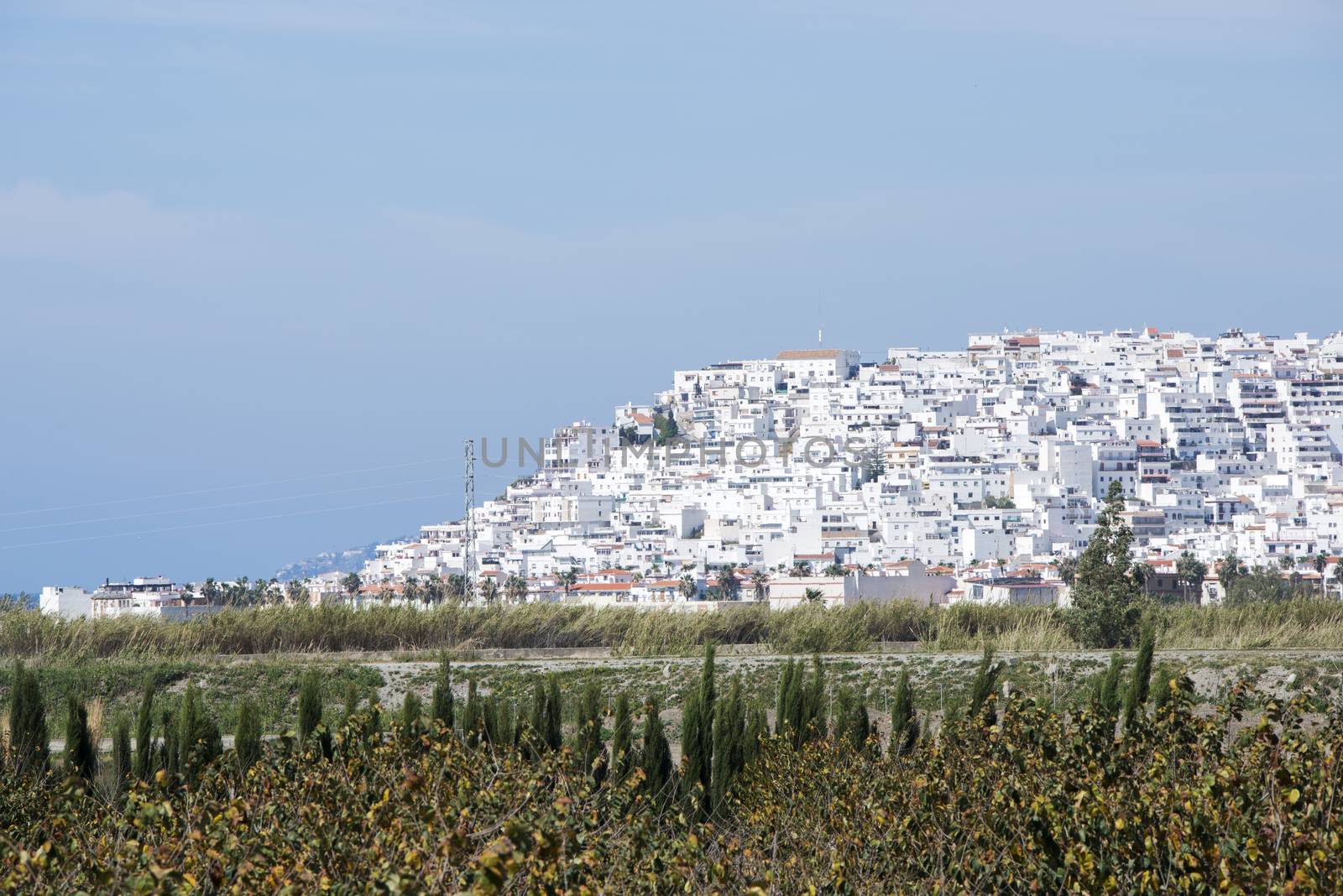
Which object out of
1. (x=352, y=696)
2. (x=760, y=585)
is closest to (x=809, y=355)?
(x=760, y=585)

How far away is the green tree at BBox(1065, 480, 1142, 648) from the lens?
1972 cm

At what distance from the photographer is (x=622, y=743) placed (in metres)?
11.0

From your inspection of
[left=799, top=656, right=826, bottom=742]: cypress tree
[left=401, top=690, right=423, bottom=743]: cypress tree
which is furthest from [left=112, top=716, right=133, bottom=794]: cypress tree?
[left=799, top=656, right=826, bottom=742]: cypress tree

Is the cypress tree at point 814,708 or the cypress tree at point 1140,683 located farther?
the cypress tree at point 814,708

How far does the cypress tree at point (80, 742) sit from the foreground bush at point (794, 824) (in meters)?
1.87

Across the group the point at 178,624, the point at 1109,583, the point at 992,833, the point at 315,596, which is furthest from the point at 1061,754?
the point at 315,596

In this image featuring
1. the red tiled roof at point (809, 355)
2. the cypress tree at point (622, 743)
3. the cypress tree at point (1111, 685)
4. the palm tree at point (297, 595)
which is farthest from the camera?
the red tiled roof at point (809, 355)

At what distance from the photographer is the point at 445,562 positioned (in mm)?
104000

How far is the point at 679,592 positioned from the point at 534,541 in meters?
31.0

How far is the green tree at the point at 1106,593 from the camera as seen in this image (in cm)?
1972

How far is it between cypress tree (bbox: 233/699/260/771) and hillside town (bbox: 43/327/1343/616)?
49906mm

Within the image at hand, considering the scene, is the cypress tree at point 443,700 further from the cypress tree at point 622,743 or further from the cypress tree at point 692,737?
the cypress tree at point 692,737

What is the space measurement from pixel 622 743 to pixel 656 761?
0.31m

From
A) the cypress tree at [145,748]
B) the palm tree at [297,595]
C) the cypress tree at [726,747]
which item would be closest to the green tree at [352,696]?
the cypress tree at [145,748]
